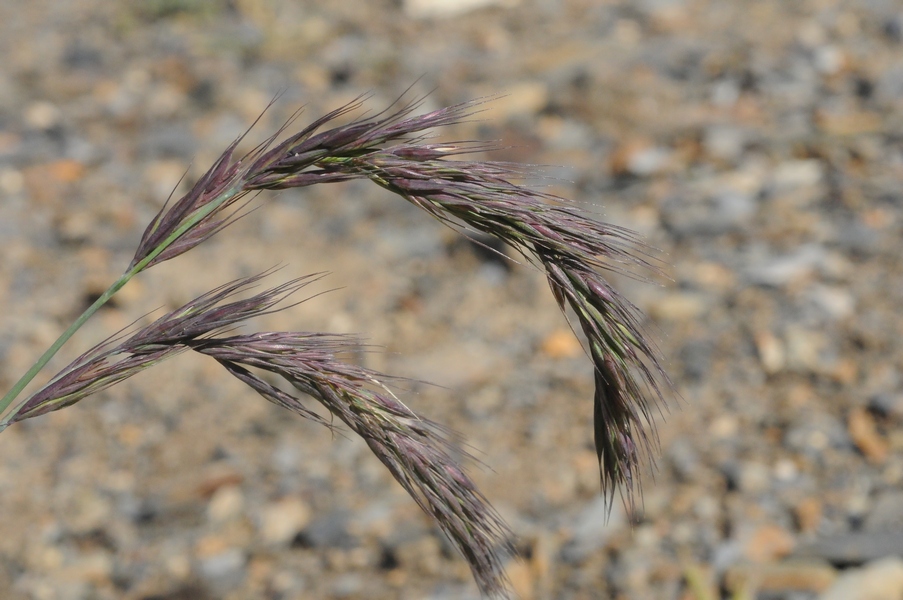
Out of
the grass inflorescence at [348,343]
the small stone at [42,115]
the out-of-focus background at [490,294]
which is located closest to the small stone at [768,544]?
the out-of-focus background at [490,294]

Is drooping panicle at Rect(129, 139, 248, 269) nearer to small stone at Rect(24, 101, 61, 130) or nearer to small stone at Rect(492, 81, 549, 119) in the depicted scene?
small stone at Rect(492, 81, 549, 119)

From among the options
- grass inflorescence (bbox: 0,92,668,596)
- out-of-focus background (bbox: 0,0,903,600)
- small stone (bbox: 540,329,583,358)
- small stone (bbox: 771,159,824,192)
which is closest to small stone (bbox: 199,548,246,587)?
out-of-focus background (bbox: 0,0,903,600)

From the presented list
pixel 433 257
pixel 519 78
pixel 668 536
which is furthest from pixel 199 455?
pixel 519 78

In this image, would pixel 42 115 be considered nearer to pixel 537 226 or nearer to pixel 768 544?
pixel 768 544

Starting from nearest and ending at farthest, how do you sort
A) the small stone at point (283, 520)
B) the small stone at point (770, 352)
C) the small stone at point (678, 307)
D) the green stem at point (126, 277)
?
1. the green stem at point (126, 277)
2. the small stone at point (283, 520)
3. the small stone at point (770, 352)
4. the small stone at point (678, 307)

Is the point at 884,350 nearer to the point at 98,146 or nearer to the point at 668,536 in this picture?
the point at 668,536

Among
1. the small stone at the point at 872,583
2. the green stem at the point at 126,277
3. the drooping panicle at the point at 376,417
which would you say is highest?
the green stem at the point at 126,277

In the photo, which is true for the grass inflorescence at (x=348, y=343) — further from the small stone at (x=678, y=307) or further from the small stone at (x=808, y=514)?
the small stone at (x=678, y=307)

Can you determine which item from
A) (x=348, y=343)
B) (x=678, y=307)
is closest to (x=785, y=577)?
A: (x=678, y=307)
